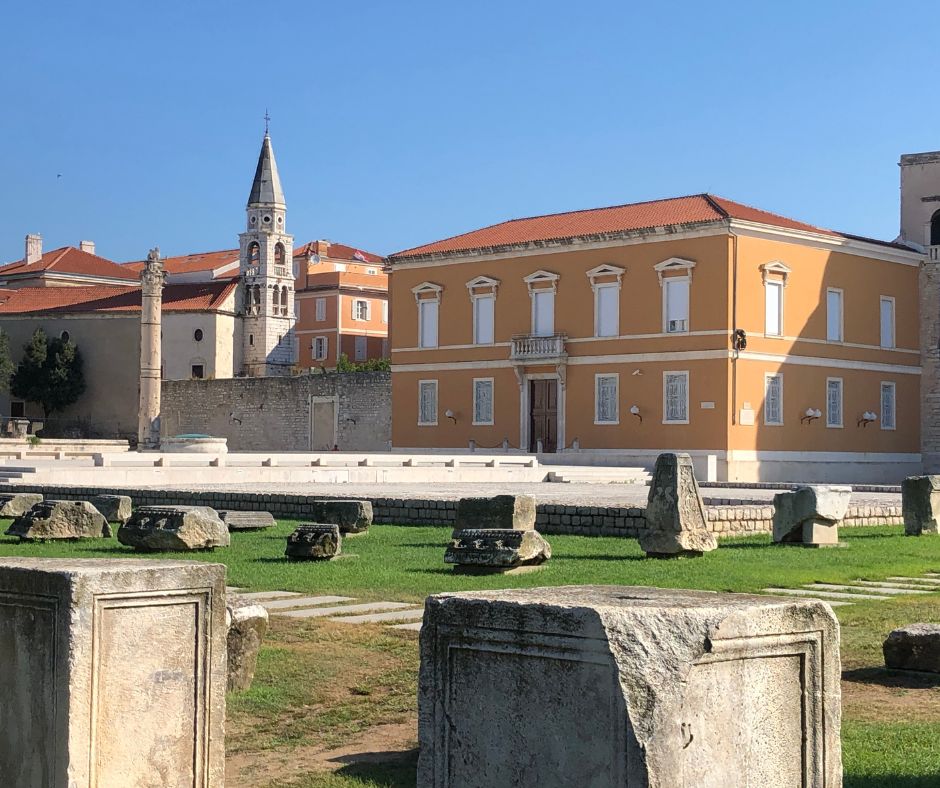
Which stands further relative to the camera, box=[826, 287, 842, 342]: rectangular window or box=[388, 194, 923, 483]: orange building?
box=[826, 287, 842, 342]: rectangular window

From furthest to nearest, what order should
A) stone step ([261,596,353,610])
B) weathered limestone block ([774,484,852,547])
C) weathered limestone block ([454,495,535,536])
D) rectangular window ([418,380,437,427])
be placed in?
rectangular window ([418,380,437,427]) → weathered limestone block ([774,484,852,547]) → weathered limestone block ([454,495,535,536]) → stone step ([261,596,353,610])

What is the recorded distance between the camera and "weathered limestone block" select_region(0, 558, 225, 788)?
418 centimetres

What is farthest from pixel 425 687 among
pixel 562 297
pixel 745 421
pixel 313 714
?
pixel 562 297

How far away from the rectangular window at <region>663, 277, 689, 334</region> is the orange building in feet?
0.15

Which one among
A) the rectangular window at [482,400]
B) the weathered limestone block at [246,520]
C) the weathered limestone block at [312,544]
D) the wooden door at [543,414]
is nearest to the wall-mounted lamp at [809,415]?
the wooden door at [543,414]

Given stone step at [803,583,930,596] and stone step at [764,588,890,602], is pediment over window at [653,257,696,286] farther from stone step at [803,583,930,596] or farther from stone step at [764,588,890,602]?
stone step at [764,588,890,602]

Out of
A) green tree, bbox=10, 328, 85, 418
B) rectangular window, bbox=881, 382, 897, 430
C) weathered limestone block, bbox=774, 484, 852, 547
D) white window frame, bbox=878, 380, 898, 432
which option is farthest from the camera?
green tree, bbox=10, 328, 85, 418

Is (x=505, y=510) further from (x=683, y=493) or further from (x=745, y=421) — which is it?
(x=745, y=421)

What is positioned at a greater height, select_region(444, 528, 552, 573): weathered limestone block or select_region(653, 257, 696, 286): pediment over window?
select_region(653, 257, 696, 286): pediment over window

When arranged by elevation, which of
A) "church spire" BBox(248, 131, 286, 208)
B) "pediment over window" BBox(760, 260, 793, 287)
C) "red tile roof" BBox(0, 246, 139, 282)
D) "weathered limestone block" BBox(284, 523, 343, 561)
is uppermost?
"church spire" BBox(248, 131, 286, 208)

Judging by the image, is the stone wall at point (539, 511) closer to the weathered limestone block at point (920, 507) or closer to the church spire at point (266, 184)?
the weathered limestone block at point (920, 507)

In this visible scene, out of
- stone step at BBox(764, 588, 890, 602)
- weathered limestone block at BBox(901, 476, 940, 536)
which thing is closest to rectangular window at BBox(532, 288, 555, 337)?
weathered limestone block at BBox(901, 476, 940, 536)

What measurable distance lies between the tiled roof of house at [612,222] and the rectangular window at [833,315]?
1.67m

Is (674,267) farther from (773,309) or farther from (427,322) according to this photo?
(427,322)
